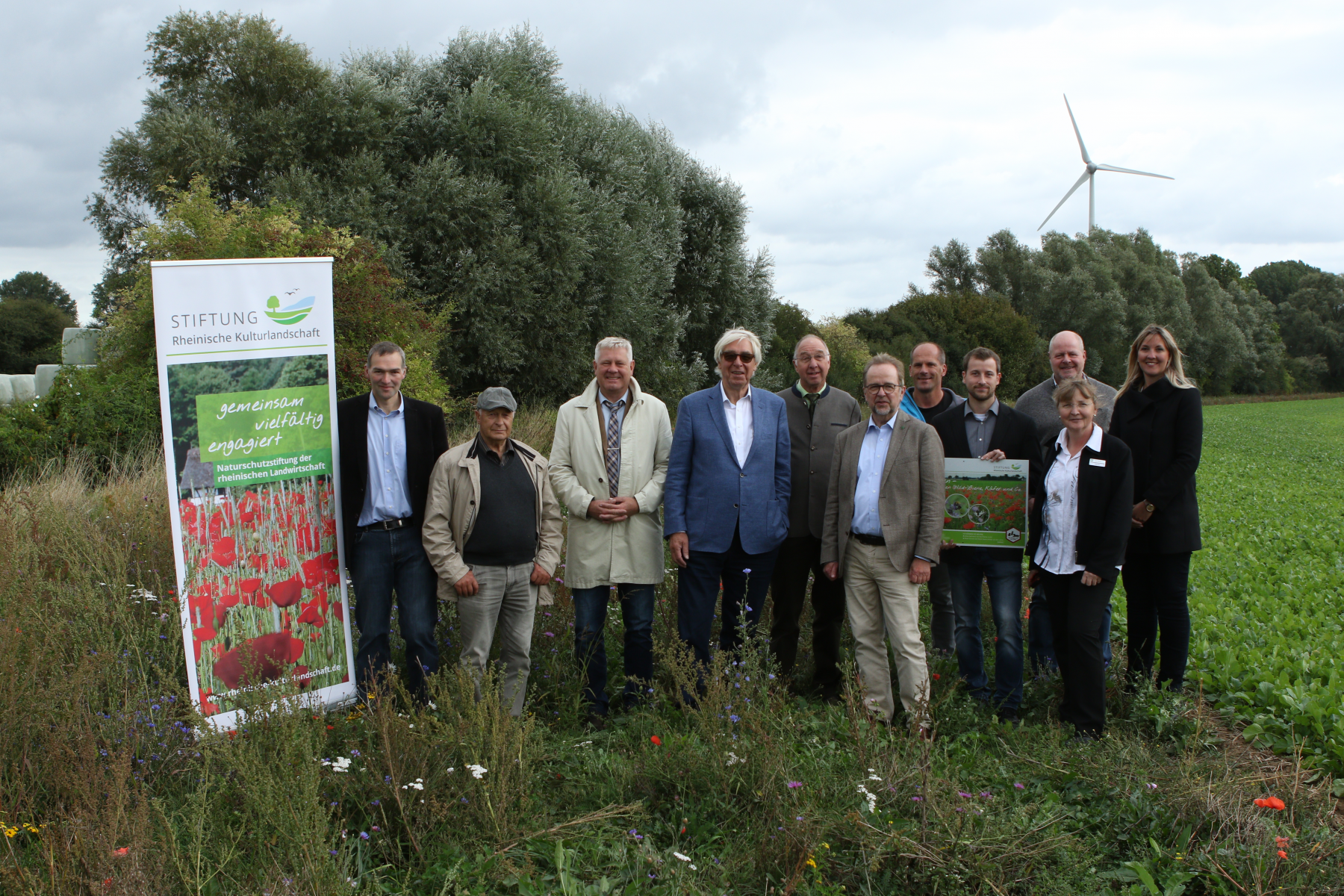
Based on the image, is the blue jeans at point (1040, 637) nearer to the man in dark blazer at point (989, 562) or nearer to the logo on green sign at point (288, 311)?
the man in dark blazer at point (989, 562)

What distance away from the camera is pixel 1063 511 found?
4.86m

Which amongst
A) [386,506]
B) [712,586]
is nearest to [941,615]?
[712,586]

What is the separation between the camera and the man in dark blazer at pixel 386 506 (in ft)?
15.5

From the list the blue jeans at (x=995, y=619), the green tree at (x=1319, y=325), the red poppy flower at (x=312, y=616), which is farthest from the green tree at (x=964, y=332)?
the green tree at (x=1319, y=325)

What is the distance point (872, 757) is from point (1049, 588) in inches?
70.6

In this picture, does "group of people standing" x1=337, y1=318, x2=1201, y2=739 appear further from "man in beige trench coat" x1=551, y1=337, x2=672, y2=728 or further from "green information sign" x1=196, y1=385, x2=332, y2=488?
"green information sign" x1=196, y1=385, x2=332, y2=488

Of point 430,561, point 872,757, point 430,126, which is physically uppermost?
point 430,126

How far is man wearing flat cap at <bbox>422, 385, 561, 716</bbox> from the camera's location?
4660 mm

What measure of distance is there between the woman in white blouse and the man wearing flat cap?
2900 mm

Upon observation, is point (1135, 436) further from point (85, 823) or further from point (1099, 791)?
point (85, 823)

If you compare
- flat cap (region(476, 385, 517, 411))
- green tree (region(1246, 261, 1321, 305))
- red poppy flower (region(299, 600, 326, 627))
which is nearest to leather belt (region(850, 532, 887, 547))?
flat cap (region(476, 385, 517, 411))

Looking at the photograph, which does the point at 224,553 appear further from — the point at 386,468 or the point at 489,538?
the point at 489,538

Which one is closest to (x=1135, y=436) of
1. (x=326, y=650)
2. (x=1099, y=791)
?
(x=1099, y=791)

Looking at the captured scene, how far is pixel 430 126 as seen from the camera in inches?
684
